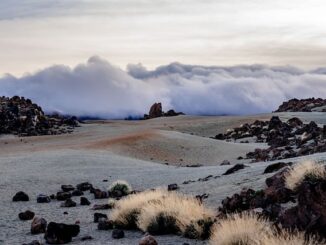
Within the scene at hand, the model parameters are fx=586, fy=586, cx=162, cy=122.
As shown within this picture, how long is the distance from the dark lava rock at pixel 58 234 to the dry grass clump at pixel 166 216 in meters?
1.45

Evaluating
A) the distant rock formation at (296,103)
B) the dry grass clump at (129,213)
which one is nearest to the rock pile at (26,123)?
the distant rock formation at (296,103)

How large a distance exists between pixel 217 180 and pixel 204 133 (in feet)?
145

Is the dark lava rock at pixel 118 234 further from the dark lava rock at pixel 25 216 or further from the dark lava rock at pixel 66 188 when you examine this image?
the dark lava rock at pixel 66 188

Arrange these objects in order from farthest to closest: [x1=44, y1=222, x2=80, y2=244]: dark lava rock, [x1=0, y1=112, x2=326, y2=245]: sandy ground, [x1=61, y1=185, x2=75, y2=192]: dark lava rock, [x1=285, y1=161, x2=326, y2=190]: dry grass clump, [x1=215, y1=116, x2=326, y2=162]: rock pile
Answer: [x1=215, y1=116, x2=326, y2=162]: rock pile
[x1=61, y1=185, x2=75, y2=192]: dark lava rock
[x1=0, y1=112, x2=326, y2=245]: sandy ground
[x1=285, y1=161, x2=326, y2=190]: dry grass clump
[x1=44, y1=222, x2=80, y2=244]: dark lava rock

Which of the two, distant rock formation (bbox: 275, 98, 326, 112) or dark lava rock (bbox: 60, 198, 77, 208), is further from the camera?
distant rock formation (bbox: 275, 98, 326, 112)

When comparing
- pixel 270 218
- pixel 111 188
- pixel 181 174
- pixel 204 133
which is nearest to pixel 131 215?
pixel 270 218

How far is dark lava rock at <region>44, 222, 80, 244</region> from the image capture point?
40.3 feet

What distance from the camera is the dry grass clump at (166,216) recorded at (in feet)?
38.3

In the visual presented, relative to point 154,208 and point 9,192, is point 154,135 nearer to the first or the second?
point 9,192

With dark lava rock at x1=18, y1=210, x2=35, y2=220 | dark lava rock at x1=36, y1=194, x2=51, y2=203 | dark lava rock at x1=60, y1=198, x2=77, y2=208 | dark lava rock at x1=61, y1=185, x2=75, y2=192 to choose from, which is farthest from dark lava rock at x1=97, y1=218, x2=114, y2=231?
dark lava rock at x1=61, y1=185, x2=75, y2=192

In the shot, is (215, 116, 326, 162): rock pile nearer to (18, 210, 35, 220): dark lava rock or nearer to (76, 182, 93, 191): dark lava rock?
(76, 182, 93, 191): dark lava rock

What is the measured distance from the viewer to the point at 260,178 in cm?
1697

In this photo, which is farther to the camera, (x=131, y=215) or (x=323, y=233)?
(x=131, y=215)

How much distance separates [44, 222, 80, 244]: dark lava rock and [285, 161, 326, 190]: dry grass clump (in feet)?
16.4
